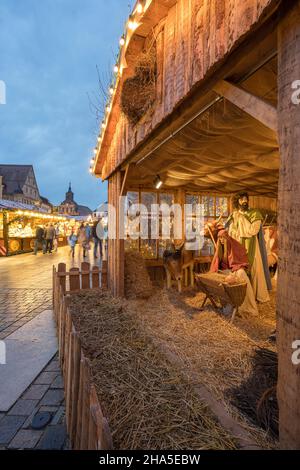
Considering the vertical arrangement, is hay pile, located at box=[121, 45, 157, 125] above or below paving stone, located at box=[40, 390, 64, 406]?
above

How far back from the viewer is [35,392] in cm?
263

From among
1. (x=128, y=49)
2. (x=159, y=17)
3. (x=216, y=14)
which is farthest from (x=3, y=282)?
(x=216, y=14)

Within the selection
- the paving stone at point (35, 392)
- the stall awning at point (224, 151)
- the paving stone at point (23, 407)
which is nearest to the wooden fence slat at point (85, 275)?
the stall awning at point (224, 151)

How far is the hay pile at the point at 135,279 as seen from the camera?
576 centimetres

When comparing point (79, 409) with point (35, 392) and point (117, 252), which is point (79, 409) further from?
point (117, 252)

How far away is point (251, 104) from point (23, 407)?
3.28 meters

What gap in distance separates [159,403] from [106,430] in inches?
43.8

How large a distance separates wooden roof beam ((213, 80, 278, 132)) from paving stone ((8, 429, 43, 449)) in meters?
2.87

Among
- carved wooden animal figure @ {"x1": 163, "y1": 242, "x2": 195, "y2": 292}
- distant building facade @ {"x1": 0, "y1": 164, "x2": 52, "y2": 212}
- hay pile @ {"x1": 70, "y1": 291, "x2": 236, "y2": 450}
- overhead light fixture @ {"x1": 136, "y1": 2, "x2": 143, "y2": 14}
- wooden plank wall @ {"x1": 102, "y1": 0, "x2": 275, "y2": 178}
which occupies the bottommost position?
hay pile @ {"x1": 70, "y1": 291, "x2": 236, "y2": 450}

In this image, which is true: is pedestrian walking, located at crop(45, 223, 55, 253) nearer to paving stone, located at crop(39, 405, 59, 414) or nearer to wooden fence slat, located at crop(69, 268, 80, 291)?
wooden fence slat, located at crop(69, 268, 80, 291)

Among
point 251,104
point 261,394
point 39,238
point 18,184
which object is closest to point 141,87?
point 251,104

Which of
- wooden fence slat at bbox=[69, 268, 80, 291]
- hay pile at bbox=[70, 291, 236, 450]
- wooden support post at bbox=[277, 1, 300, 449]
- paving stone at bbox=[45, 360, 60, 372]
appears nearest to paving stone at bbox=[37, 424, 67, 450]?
hay pile at bbox=[70, 291, 236, 450]

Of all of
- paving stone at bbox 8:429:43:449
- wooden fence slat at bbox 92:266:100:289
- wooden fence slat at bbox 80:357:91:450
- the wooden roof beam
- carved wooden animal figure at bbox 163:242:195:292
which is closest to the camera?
wooden fence slat at bbox 80:357:91:450

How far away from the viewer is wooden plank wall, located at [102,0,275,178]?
170 centimetres
